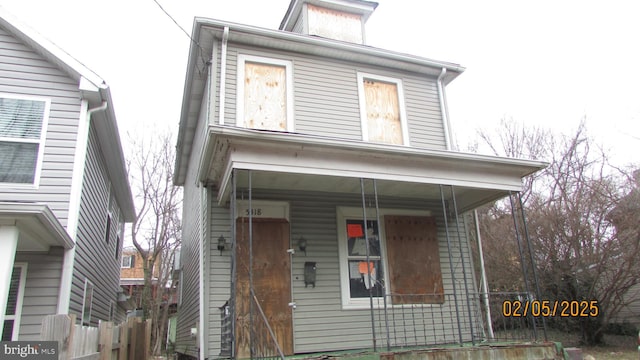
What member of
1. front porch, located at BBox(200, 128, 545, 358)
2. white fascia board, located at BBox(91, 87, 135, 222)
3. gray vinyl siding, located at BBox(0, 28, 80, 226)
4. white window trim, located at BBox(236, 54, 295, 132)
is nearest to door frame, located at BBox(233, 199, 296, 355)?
front porch, located at BBox(200, 128, 545, 358)

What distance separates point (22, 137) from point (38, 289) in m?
2.36

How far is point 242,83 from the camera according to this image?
8148mm

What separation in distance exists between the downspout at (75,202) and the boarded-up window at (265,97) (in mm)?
2421

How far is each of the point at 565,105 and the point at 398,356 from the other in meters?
17.9

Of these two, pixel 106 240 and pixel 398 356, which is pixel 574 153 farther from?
pixel 106 240

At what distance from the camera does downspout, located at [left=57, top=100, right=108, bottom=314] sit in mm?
6449

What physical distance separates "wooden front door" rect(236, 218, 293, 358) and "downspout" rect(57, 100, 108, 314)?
2.41 metres

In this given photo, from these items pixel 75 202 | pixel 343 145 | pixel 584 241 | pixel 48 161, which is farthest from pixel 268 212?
pixel 584 241

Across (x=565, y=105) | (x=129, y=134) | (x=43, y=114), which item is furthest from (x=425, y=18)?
(x=129, y=134)

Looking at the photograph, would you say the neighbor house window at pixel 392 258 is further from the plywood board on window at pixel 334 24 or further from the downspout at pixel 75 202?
the plywood board on window at pixel 334 24

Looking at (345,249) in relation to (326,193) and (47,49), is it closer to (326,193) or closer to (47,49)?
(326,193)

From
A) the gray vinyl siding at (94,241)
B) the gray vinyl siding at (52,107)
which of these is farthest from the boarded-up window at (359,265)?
the gray vinyl siding at (52,107)

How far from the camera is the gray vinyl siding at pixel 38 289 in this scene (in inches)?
246

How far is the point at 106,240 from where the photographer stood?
11.2 meters
